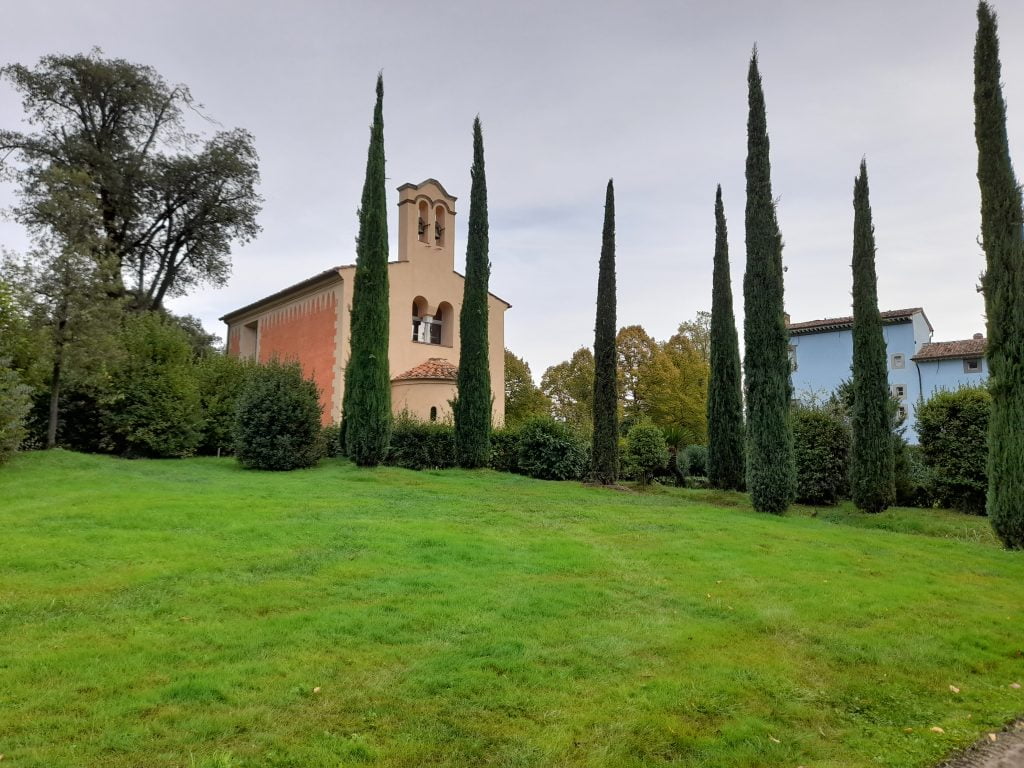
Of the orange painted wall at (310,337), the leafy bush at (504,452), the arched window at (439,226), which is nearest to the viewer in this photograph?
the leafy bush at (504,452)

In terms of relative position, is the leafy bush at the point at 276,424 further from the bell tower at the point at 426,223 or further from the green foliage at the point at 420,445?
the bell tower at the point at 426,223

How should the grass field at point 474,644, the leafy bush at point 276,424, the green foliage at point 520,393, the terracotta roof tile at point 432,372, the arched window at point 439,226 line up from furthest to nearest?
the green foliage at point 520,393
the arched window at point 439,226
the terracotta roof tile at point 432,372
the leafy bush at point 276,424
the grass field at point 474,644

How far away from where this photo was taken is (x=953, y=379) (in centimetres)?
3209

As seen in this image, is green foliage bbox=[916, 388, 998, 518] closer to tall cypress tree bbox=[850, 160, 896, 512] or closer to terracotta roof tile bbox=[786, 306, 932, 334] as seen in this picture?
tall cypress tree bbox=[850, 160, 896, 512]

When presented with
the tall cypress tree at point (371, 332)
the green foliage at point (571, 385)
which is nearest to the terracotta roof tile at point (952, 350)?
the green foliage at point (571, 385)

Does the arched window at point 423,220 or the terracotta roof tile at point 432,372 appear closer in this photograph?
the terracotta roof tile at point 432,372

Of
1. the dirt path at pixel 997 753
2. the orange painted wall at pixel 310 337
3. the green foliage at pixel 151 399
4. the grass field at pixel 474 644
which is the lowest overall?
the dirt path at pixel 997 753

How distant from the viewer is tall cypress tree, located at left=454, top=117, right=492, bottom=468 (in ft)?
63.5

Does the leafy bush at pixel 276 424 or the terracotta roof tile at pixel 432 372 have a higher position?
the terracotta roof tile at pixel 432 372

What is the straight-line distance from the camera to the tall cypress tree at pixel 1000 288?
10.5 m

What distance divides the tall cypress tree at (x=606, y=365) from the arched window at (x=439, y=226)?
8.71m

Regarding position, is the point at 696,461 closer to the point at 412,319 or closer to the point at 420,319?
the point at 420,319

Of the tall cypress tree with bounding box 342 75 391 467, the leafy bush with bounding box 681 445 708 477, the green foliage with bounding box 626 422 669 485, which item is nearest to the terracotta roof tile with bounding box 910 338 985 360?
the leafy bush with bounding box 681 445 708 477

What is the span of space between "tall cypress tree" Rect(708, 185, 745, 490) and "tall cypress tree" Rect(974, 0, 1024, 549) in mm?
8512
